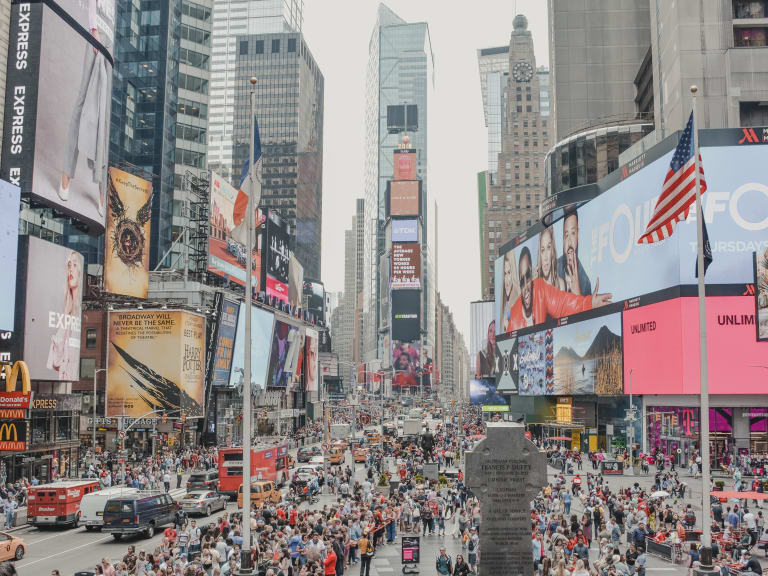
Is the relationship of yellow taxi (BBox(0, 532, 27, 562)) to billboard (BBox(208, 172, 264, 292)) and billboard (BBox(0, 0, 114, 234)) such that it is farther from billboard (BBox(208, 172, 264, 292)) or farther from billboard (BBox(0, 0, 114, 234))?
billboard (BBox(208, 172, 264, 292))

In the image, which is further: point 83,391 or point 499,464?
point 83,391

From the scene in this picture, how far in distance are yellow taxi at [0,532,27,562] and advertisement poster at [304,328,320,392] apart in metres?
95.8

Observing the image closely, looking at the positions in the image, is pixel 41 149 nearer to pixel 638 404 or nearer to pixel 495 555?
pixel 495 555

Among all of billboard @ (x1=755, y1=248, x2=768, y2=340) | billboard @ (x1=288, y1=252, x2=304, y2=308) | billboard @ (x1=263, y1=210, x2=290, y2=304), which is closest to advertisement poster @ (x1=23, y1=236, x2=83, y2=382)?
billboard @ (x1=755, y1=248, x2=768, y2=340)

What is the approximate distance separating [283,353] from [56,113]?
5732 centimetres

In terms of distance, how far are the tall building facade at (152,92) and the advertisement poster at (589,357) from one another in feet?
191

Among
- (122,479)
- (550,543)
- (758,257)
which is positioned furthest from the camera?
(758,257)

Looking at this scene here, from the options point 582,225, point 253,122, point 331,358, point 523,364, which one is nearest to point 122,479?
point 253,122

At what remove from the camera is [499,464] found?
18125 millimetres

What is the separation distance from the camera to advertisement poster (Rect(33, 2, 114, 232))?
49.7 m

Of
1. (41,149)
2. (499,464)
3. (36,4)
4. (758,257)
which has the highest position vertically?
(36,4)

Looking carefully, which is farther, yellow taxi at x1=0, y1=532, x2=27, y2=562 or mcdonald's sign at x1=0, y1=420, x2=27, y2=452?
mcdonald's sign at x1=0, y1=420, x2=27, y2=452

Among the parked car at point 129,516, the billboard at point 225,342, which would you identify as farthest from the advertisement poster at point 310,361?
the parked car at point 129,516

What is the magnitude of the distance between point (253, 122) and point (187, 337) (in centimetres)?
5297
